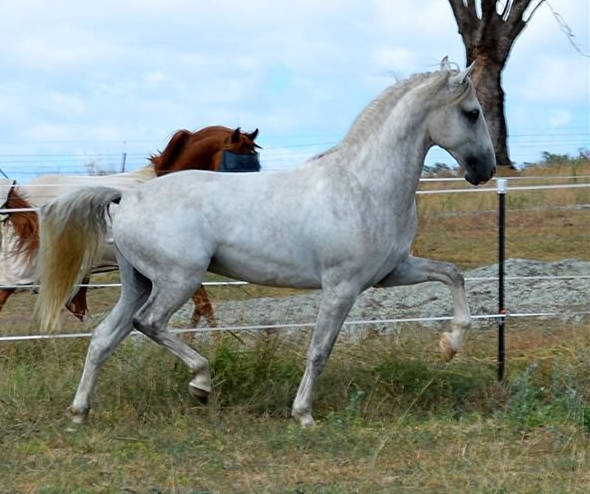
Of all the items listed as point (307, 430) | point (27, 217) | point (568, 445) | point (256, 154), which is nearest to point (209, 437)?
point (307, 430)

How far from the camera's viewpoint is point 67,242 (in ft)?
23.9

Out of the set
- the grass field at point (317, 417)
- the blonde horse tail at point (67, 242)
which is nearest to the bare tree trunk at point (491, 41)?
the grass field at point (317, 417)

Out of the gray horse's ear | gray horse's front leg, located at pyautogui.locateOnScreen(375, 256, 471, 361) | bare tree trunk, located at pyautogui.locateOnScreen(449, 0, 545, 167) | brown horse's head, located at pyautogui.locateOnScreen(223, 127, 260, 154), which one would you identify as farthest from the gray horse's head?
bare tree trunk, located at pyautogui.locateOnScreen(449, 0, 545, 167)

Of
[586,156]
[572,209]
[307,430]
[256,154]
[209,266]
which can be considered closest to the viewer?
[307,430]

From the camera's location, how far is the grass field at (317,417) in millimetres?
5688

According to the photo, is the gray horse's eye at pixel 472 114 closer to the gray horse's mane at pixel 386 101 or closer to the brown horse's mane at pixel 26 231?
the gray horse's mane at pixel 386 101

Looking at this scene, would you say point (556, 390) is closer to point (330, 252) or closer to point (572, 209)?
point (330, 252)

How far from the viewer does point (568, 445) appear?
6176mm

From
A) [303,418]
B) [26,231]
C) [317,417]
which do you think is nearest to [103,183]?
[26,231]

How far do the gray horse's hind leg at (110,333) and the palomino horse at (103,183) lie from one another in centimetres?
147

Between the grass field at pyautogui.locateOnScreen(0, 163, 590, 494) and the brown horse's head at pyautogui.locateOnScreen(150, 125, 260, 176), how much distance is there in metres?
1.71

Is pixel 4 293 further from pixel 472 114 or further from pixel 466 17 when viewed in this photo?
pixel 466 17

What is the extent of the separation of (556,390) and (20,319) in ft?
16.8

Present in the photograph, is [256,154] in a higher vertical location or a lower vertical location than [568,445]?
higher
